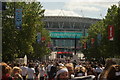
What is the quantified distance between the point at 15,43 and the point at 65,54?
501 ft

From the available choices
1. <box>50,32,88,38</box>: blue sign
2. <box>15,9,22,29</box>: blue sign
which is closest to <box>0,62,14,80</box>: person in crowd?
<box>15,9,22,29</box>: blue sign

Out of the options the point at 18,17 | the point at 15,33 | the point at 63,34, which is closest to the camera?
the point at 18,17

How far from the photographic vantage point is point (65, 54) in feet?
638

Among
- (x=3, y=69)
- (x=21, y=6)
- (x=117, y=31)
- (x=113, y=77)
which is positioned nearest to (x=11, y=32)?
(x=21, y=6)

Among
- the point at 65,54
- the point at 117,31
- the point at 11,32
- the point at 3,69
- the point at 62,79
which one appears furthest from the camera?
the point at 65,54

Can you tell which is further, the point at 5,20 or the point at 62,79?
the point at 5,20

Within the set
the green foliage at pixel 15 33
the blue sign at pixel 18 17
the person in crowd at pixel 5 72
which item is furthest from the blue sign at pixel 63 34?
the person in crowd at pixel 5 72

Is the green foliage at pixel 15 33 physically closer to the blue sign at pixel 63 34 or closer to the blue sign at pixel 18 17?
the blue sign at pixel 18 17

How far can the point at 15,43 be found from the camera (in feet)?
138

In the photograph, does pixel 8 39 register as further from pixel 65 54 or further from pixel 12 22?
pixel 65 54

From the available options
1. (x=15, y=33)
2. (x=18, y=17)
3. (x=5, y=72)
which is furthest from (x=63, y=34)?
(x=5, y=72)

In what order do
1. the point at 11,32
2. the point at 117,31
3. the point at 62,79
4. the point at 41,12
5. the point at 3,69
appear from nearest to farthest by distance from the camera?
the point at 62,79 < the point at 3,69 < the point at 11,32 < the point at 117,31 < the point at 41,12

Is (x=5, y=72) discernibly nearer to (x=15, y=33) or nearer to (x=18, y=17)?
(x=18, y=17)

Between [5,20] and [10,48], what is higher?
[5,20]
